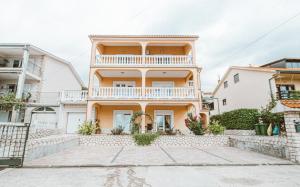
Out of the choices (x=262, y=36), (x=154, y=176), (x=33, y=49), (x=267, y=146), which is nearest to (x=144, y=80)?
(x=262, y=36)

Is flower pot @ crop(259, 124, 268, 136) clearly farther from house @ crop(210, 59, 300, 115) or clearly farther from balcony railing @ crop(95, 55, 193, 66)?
balcony railing @ crop(95, 55, 193, 66)

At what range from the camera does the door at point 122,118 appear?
629 inches

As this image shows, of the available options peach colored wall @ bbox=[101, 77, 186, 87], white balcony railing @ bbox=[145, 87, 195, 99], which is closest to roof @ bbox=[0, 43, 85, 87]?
peach colored wall @ bbox=[101, 77, 186, 87]

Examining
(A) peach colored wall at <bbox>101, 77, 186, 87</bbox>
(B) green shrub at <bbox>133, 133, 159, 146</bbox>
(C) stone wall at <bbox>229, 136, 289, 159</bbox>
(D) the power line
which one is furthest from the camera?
(A) peach colored wall at <bbox>101, 77, 186, 87</bbox>

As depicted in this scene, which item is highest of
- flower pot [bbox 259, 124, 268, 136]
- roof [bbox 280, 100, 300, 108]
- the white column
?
the white column

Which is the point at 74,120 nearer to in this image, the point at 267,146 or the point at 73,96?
the point at 73,96

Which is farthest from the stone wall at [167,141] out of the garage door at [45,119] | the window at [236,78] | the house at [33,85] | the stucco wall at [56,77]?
the window at [236,78]

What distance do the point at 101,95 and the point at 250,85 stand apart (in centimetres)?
1582

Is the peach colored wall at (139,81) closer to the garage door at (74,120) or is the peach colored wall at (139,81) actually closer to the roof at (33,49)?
the garage door at (74,120)

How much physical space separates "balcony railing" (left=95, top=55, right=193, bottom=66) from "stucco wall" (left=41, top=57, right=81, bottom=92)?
7.98 metres

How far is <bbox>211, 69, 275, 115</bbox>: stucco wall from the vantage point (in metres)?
17.5

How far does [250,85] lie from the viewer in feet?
63.4

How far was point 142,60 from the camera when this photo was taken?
15148 mm

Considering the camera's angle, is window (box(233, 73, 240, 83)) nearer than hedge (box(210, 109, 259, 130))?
No
